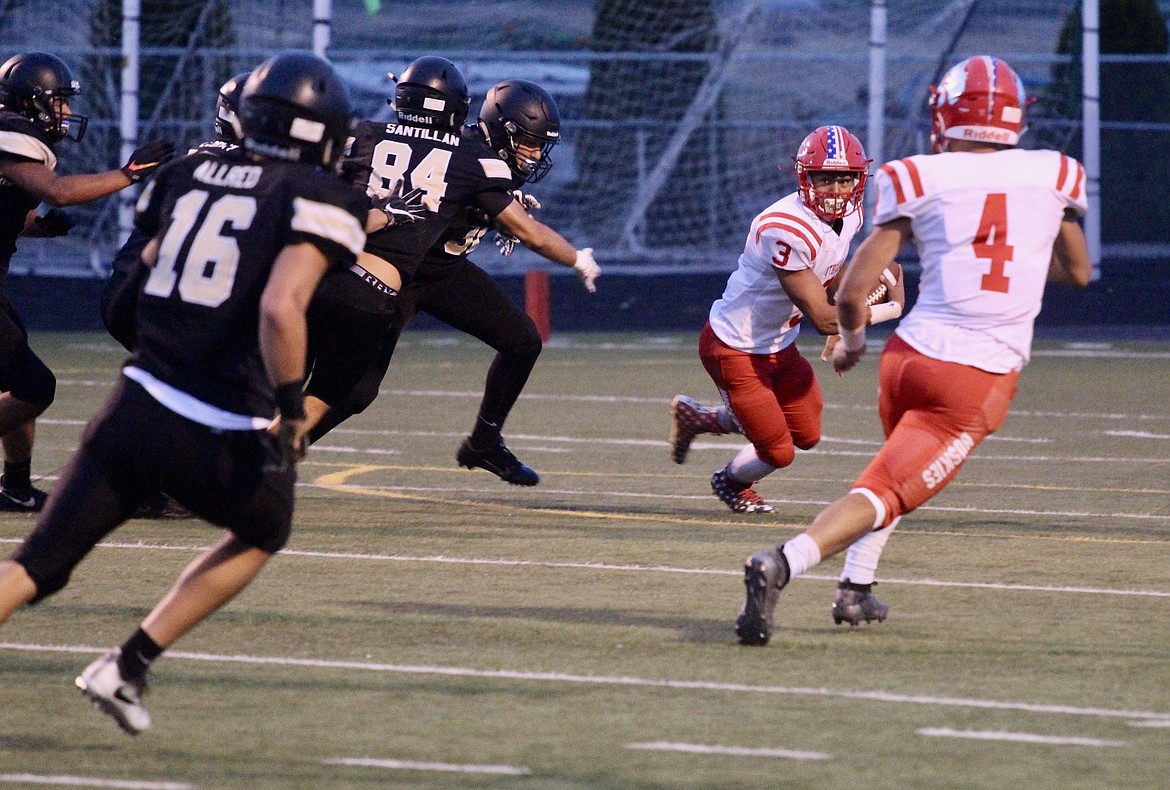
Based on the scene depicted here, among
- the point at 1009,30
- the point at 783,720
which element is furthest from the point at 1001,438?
the point at 1009,30

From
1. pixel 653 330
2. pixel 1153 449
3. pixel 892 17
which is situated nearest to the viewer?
pixel 1153 449

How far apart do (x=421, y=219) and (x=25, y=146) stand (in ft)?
5.23

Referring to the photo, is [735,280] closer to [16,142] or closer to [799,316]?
[799,316]

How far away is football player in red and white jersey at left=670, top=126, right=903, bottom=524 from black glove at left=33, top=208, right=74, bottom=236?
9.08 feet

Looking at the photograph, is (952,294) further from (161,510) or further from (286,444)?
(161,510)

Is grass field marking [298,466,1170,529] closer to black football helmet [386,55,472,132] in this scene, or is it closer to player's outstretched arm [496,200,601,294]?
player's outstretched arm [496,200,601,294]

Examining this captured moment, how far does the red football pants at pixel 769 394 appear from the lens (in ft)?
25.6

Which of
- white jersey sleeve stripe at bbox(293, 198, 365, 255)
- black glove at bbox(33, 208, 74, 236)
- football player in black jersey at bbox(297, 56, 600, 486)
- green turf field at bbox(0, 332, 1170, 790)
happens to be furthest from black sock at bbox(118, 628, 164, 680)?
black glove at bbox(33, 208, 74, 236)

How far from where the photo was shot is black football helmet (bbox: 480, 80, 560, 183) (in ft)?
26.5

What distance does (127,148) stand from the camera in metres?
18.2

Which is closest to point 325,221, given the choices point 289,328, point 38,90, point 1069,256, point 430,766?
point 289,328

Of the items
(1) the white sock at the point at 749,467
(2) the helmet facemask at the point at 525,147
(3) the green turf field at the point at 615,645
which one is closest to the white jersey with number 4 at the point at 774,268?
(1) the white sock at the point at 749,467

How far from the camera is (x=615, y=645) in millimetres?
5484

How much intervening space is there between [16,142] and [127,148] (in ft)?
36.0
